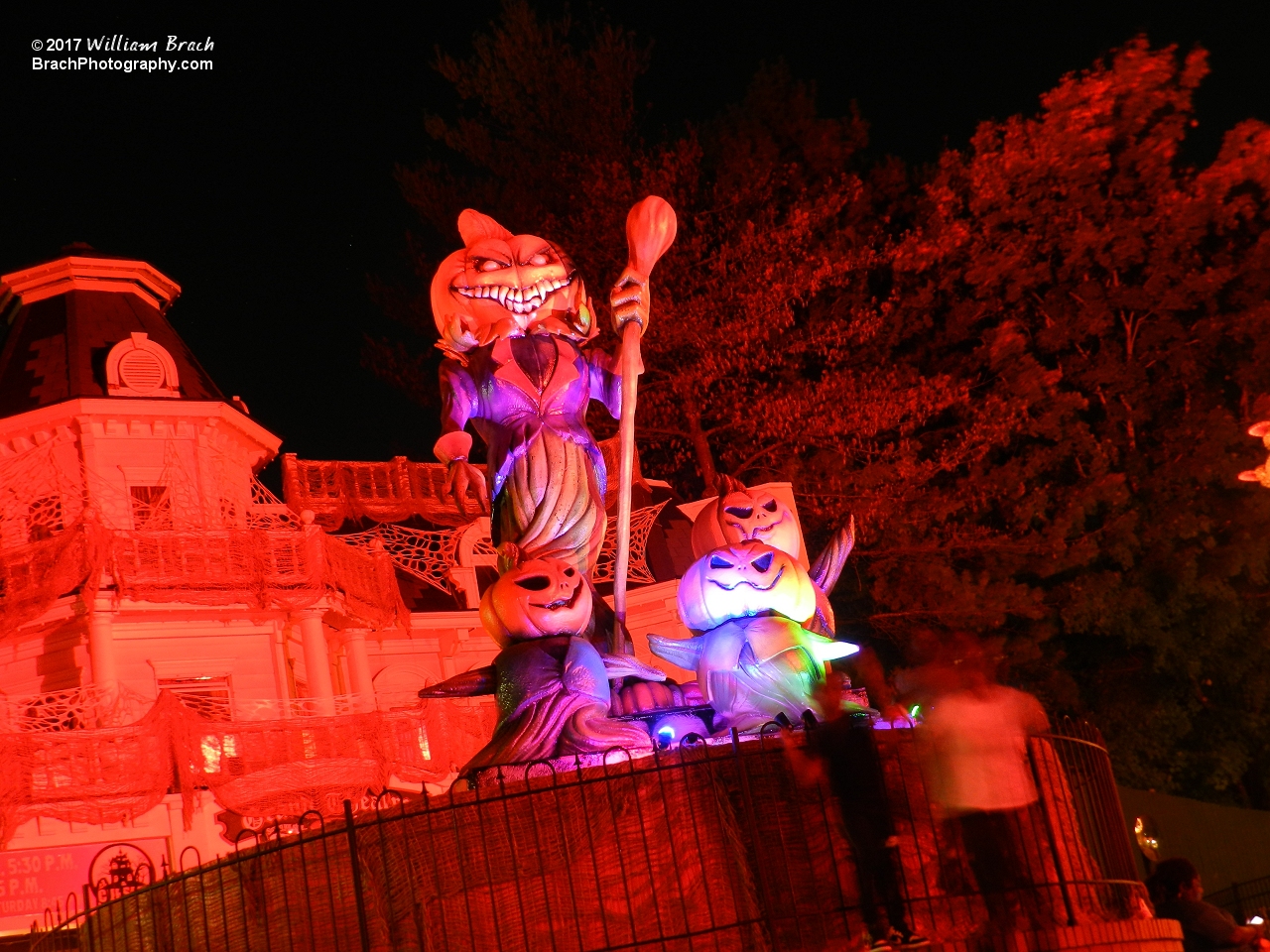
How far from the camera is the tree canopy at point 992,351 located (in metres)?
20.7

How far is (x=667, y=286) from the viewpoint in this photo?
69.6ft

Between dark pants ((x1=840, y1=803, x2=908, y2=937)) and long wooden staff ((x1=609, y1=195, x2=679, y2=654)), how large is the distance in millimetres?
2553

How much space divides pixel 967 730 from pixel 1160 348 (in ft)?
55.9

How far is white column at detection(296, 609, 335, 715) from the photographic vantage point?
19.5 meters

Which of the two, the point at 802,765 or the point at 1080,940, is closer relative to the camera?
the point at 1080,940

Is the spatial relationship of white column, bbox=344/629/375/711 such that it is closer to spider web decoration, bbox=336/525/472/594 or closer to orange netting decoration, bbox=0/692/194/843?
spider web decoration, bbox=336/525/472/594

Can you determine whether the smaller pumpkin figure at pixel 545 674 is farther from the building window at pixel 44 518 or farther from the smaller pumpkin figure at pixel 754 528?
the building window at pixel 44 518

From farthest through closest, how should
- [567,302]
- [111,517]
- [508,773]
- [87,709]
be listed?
[111,517] < [87,709] < [567,302] < [508,773]

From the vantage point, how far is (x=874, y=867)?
656 centimetres

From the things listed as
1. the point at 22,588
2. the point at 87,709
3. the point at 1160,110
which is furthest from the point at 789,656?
the point at 1160,110

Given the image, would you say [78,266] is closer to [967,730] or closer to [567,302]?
[567,302]

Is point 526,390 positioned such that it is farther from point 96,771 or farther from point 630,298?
point 96,771

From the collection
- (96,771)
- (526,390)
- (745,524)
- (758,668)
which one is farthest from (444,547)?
(758,668)

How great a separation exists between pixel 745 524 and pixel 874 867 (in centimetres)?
280
